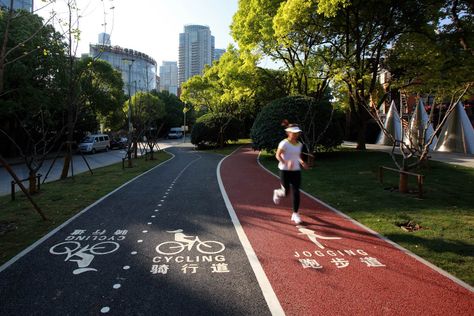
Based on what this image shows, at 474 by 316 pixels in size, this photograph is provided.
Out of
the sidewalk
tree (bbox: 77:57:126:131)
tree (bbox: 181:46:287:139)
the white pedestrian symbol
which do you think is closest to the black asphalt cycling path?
the white pedestrian symbol

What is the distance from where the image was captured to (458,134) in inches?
851

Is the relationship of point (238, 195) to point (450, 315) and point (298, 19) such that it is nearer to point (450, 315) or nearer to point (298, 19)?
point (450, 315)

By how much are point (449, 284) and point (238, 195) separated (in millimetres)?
6440

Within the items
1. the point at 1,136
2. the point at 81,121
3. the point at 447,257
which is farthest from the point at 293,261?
the point at 81,121

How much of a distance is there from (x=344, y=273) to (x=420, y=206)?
4.65 meters

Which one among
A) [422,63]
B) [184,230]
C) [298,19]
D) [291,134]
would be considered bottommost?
[184,230]

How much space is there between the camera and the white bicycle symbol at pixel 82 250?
5.06 meters

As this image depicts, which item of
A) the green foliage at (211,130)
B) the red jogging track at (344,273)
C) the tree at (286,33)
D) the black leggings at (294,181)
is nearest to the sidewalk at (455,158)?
the tree at (286,33)

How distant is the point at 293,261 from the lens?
16.3 ft

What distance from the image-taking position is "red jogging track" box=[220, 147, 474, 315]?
12.3 ft

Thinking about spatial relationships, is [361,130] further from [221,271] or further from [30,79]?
[30,79]

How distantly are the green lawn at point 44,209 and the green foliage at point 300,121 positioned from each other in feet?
31.5

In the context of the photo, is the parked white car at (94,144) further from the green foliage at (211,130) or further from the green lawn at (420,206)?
the green lawn at (420,206)

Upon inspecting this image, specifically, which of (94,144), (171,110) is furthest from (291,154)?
(171,110)
